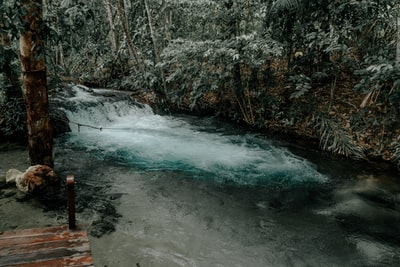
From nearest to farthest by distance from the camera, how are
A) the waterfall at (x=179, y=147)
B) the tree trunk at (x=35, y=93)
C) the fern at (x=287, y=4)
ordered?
1. the tree trunk at (x=35, y=93)
2. the waterfall at (x=179, y=147)
3. the fern at (x=287, y=4)

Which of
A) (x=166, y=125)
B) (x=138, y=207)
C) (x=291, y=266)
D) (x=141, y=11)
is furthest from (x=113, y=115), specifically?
(x=291, y=266)

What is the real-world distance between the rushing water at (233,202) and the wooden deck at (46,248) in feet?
2.41

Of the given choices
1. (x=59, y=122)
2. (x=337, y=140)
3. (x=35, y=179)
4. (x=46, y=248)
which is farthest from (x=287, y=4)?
(x=46, y=248)

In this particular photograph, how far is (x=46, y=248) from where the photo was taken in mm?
3471

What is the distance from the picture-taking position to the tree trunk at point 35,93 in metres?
4.80

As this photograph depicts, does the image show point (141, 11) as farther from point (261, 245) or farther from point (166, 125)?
point (261, 245)

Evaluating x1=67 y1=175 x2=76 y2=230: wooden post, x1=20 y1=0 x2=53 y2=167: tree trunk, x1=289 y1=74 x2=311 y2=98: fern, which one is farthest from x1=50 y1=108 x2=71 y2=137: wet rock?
x1=289 y1=74 x2=311 y2=98: fern

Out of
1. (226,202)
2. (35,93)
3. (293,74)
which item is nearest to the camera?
(35,93)

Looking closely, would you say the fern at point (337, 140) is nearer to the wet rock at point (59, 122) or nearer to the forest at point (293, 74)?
the forest at point (293, 74)

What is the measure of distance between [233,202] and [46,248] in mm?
3489

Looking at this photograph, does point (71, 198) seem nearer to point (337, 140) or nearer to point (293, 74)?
point (337, 140)

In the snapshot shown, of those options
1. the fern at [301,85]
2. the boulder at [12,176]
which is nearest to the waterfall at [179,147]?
the fern at [301,85]

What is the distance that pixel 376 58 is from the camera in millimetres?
7863

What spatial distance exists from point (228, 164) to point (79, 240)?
16.2 ft
